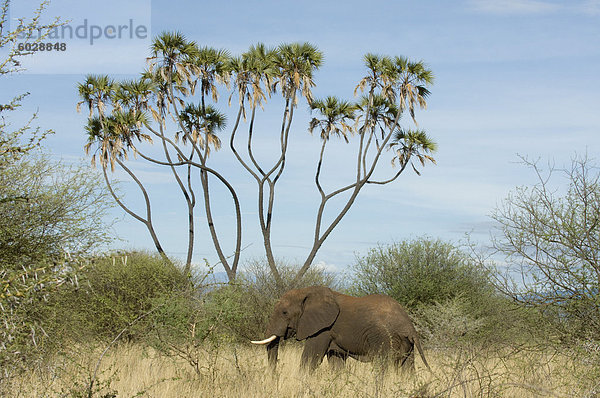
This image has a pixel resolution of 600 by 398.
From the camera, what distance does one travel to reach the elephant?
12078 mm

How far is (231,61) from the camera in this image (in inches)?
1292

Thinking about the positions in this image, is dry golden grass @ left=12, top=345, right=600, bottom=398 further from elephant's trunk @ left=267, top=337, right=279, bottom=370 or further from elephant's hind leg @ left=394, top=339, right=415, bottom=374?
elephant's hind leg @ left=394, top=339, right=415, bottom=374

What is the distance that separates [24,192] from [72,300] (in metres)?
4.34

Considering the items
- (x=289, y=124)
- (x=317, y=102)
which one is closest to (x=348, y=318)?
(x=289, y=124)

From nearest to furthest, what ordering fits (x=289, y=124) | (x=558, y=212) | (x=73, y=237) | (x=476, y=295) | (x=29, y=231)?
1. (x=558, y=212)
2. (x=29, y=231)
3. (x=73, y=237)
4. (x=476, y=295)
5. (x=289, y=124)

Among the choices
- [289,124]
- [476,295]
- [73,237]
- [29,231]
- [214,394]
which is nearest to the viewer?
[214,394]

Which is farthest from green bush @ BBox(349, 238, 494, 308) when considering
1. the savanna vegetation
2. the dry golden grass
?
the dry golden grass

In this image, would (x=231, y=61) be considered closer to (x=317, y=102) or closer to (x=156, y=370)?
(x=317, y=102)

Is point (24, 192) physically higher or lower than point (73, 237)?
higher

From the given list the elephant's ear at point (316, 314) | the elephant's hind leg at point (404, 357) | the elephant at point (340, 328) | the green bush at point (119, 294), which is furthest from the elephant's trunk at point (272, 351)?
the green bush at point (119, 294)

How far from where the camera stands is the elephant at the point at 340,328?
12.1 m

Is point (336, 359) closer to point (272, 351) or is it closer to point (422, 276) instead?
point (272, 351)

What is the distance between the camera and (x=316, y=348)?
1241 cm

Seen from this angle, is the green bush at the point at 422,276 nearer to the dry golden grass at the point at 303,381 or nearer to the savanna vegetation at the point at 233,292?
the savanna vegetation at the point at 233,292
